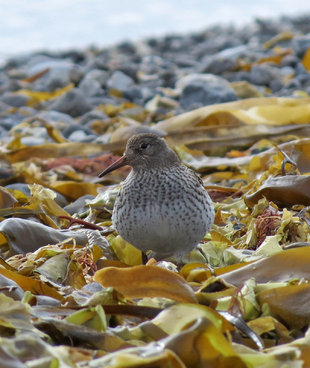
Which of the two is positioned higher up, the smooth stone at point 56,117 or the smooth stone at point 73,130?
the smooth stone at point 73,130

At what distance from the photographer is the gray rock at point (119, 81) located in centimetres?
959

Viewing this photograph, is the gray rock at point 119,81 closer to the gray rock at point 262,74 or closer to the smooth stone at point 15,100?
the smooth stone at point 15,100

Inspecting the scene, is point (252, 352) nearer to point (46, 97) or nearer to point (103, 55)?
point (46, 97)

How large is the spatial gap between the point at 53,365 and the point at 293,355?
2.07 feet

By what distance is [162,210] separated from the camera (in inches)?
138

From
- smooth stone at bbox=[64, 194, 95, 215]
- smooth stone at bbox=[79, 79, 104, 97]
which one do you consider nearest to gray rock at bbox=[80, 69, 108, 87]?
smooth stone at bbox=[79, 79, 104, 97]

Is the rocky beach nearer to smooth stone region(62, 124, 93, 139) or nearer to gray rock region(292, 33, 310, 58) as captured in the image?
smooth stone region(62, 124, 93, 139)

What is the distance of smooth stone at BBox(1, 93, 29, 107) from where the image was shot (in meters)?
9.21

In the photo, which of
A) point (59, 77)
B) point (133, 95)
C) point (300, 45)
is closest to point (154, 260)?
point (133, 95)

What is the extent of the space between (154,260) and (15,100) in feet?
20.7

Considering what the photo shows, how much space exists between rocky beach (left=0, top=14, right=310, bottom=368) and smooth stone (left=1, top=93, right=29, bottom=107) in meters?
0.02

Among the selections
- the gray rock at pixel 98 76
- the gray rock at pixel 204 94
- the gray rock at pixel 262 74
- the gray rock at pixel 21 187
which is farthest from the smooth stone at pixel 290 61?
the gray rock at pixel 21 187

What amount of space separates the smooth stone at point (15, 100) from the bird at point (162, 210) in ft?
18.6

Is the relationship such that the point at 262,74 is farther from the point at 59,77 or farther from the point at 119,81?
the point at 59,77
